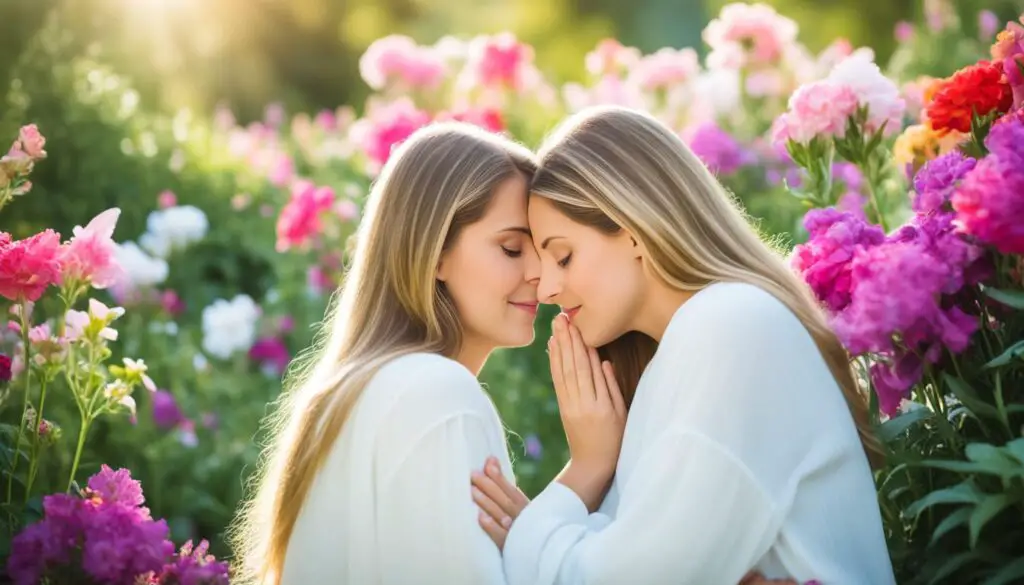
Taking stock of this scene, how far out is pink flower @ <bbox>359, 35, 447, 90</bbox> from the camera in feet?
21.5

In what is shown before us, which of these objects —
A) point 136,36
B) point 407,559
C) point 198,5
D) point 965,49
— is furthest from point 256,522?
point 198,5

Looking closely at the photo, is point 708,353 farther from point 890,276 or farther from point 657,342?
point 657,342

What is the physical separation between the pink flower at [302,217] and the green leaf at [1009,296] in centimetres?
354

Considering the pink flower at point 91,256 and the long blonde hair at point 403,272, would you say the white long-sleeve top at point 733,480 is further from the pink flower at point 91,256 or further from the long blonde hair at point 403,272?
the pink flower at point 91,256

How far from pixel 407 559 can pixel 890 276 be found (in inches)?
46.6

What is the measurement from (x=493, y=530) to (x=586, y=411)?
0.44 meters

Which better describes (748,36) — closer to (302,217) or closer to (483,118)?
(483,118)

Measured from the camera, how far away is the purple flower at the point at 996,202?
2301 millimetres

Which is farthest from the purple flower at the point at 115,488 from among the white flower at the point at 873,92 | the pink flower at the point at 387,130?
the pink flower at the point at 387,130

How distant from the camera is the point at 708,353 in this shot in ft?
8.50

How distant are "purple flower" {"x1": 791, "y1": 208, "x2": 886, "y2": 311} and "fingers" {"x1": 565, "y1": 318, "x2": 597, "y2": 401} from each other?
1.84ft

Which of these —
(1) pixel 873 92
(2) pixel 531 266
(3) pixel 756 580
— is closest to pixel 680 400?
(3) pixel 756 580

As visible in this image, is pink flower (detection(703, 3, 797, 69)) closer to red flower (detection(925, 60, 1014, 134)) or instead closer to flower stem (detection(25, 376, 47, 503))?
red flower (detection(925, 60, 1014, 134))

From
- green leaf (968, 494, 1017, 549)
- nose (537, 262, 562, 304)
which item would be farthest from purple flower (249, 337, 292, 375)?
green leaf (968, 494, 1017, 549)
